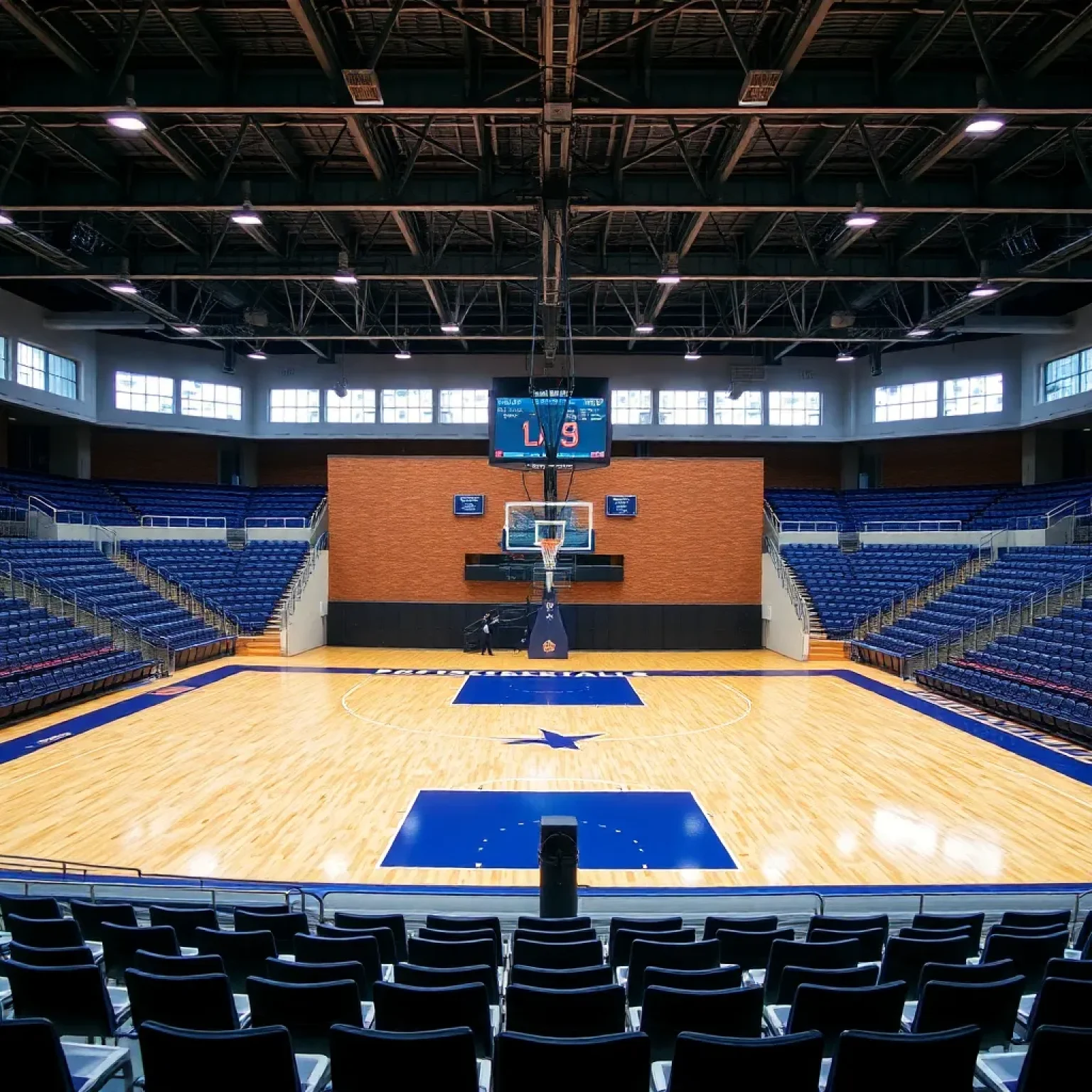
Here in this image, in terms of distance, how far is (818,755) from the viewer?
11.9m

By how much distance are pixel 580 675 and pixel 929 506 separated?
55.7 feet

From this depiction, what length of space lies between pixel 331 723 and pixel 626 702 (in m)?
6.13

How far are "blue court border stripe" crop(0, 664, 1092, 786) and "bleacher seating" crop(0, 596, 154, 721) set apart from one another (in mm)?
872

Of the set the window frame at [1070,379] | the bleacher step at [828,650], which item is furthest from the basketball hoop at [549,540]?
the window frame at [1070,379]

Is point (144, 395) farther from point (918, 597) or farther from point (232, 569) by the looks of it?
point (918, 597)

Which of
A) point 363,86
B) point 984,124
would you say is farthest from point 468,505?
point 984,124

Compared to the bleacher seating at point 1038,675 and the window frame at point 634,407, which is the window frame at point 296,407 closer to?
the window frame at point 634,407

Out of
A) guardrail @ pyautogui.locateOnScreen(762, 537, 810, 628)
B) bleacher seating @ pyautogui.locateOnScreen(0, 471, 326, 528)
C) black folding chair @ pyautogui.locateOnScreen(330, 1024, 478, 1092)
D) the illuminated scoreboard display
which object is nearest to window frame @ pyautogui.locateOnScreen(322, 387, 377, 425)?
bleacher seating @ pyautogui.locateOnScreen(0, 471, 326, 528)

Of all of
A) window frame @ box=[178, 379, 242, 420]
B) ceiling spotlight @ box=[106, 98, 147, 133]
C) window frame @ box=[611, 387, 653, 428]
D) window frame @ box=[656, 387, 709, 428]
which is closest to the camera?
ceiling spotlight @ box=[106, 98, 147, 133]

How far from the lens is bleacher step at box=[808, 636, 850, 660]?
2231 cm

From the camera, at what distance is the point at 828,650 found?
73.8 feet

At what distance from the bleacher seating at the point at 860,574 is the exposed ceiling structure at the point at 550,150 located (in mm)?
7114

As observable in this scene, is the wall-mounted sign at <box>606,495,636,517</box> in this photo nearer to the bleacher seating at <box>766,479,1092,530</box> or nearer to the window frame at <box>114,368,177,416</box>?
the bleacher seating at <box>766,479,1092,530</box>

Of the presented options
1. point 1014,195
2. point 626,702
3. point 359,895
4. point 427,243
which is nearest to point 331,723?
point 626,702
